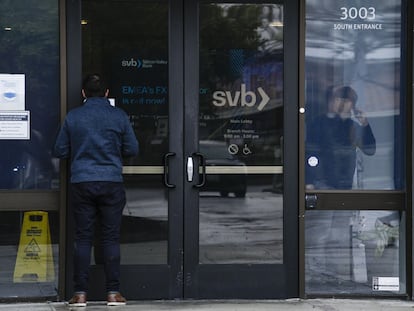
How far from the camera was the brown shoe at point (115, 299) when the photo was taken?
20.4 feet

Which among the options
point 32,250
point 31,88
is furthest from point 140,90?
point 32,250

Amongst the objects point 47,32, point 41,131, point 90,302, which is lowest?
point 90,302

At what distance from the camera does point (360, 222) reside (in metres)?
6.75

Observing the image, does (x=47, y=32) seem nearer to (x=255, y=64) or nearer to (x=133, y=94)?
(x=133, y=94)

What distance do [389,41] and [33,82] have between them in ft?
9.76

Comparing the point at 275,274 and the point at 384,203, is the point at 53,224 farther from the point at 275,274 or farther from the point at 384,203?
the point at 384,203

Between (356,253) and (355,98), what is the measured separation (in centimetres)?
131

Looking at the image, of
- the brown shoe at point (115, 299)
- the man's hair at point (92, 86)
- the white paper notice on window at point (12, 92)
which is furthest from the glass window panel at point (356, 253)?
the white paper notice on window at point (12, 92)

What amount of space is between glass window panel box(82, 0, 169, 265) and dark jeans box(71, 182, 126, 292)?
311 millimetres

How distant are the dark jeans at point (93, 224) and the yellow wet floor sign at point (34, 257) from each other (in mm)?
410

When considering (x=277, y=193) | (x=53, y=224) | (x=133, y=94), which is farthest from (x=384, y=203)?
(x=53, y=224)

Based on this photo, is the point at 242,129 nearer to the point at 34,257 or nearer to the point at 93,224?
the point at 93,224

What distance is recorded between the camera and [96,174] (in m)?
6.11

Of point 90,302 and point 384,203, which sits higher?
point 384,203
